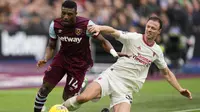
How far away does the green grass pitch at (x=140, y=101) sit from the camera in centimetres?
1405

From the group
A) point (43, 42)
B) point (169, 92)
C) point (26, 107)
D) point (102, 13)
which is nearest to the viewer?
point (26, 107)

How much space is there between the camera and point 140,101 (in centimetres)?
1563

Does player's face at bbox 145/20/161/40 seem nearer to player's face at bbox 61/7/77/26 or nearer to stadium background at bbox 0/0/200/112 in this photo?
player's face at bbox 61/7/77/26

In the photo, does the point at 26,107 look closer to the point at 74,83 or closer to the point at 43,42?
the point at 74,83

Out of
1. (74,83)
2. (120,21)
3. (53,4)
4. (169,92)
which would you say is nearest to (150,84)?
(169,92)

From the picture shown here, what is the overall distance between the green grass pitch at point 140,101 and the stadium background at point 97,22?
2.13 meters

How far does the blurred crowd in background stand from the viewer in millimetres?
23031

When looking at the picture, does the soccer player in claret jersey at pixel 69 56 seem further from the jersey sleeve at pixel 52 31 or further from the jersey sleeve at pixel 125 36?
the jersey sleeve at pixel 125 36

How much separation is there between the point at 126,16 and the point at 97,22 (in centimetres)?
163

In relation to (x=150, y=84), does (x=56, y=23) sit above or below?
above

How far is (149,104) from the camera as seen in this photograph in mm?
14953

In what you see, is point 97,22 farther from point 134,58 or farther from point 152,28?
point 152,28

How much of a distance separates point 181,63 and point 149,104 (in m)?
10.8

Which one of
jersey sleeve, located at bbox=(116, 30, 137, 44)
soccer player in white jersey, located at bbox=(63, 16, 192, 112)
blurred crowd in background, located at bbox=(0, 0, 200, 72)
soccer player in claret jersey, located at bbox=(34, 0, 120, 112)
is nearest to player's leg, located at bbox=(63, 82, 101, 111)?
soccer player in white jersey, located at bbox=(63, 16, 192, 112)
